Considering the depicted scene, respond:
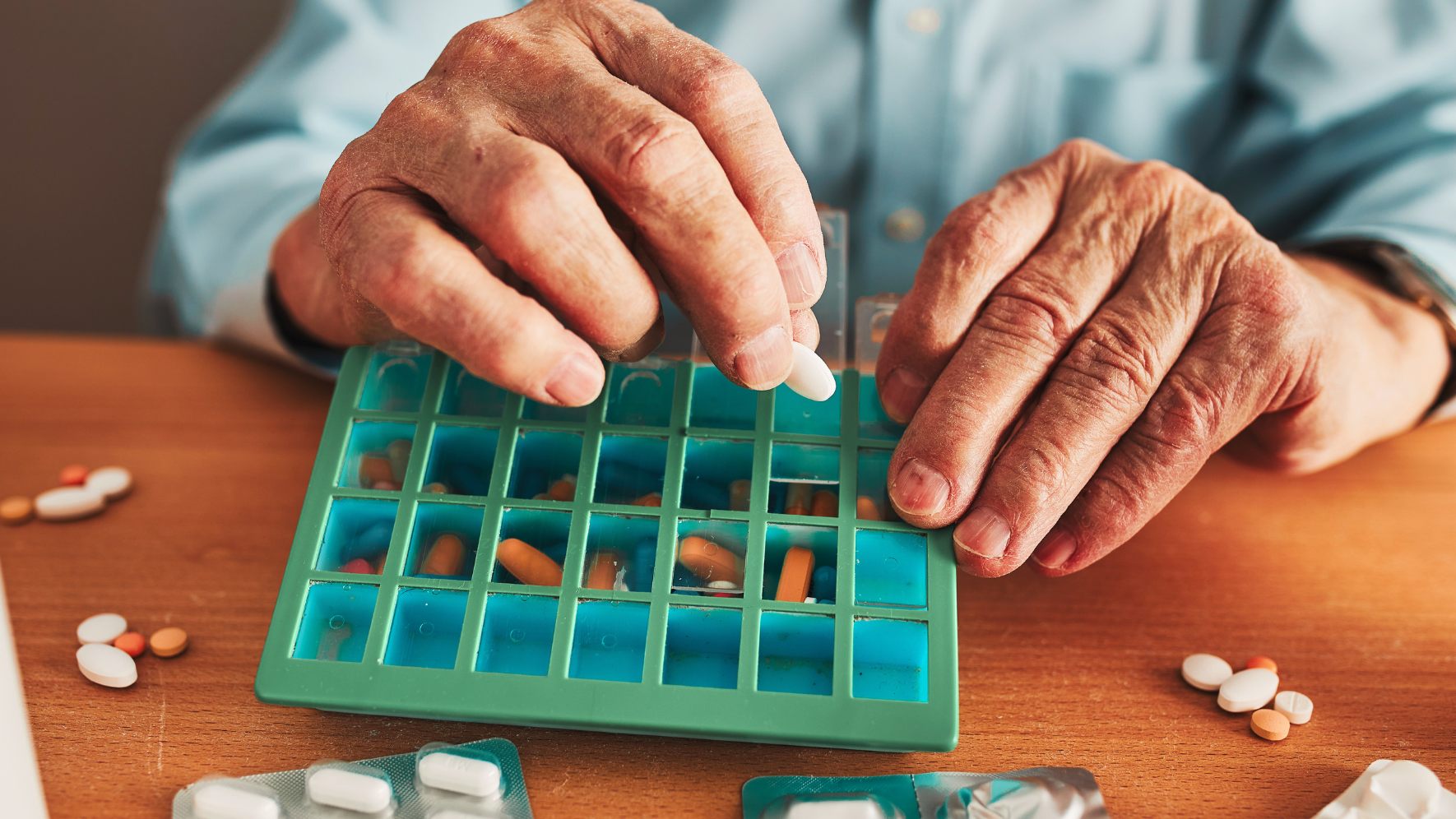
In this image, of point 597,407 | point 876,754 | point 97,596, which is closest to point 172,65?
point 97,596

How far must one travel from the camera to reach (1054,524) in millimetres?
491

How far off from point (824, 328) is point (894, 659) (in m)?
0.19

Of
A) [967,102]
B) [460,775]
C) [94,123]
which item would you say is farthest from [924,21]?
[94,123]

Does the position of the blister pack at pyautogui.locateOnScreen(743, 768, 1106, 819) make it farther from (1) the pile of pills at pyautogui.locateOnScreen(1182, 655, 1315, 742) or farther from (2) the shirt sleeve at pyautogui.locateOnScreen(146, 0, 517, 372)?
(2) the shirt sleeve at pyautogui.locateOnScreen(146, 0, 517, 372)

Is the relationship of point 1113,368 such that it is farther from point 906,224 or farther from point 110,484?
point 110,484

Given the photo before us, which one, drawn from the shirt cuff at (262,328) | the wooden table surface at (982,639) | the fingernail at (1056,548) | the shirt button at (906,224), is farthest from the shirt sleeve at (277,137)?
the fingernail at (1056,548)

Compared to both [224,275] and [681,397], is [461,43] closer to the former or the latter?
[681,397]

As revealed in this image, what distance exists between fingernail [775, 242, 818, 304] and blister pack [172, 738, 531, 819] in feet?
0.85

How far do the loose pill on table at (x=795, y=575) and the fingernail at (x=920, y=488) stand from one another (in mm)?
53

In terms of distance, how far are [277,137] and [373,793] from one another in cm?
69

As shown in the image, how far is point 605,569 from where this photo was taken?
45 cm

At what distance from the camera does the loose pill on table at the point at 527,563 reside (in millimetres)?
443

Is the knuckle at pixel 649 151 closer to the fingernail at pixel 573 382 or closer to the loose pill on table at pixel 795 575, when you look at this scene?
the fingernail at pixel 573 382

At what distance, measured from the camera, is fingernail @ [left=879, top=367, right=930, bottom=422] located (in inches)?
19.4
